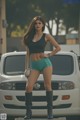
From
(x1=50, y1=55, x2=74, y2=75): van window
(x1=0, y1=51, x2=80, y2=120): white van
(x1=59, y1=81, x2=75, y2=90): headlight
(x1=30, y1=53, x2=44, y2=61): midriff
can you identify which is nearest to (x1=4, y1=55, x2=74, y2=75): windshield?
(x1=50, y1=55, x2=74, y2=75): van window

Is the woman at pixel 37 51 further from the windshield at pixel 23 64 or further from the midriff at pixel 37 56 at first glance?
the windshield at pixel 23 64

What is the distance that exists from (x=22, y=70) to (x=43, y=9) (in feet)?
150

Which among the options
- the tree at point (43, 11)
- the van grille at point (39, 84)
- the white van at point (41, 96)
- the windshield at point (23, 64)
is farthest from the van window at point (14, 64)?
the tree at point (43, 11)

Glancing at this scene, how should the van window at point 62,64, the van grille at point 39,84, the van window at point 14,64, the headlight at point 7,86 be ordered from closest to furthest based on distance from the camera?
the van grille at point 39,84, the headlight at point 7,86, the van window at point 62,64, the van window at point 14,64

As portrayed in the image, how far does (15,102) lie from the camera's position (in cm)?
1036

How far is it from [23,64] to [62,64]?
31.4 inches

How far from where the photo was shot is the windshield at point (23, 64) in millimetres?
10977

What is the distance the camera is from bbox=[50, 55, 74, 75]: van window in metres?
10.9

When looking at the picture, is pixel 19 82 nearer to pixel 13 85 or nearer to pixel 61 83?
pixel 13 85

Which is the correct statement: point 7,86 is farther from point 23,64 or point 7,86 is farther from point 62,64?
point 62,64

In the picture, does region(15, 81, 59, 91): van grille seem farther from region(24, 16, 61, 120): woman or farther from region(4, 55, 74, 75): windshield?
region(24, 16, 61, 120): woman

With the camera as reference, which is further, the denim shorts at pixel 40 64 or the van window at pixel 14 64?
the van window at pixel 14 64

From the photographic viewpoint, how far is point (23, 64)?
1120cm

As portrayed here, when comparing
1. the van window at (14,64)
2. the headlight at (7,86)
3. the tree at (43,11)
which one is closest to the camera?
the headlight at (7,86)
